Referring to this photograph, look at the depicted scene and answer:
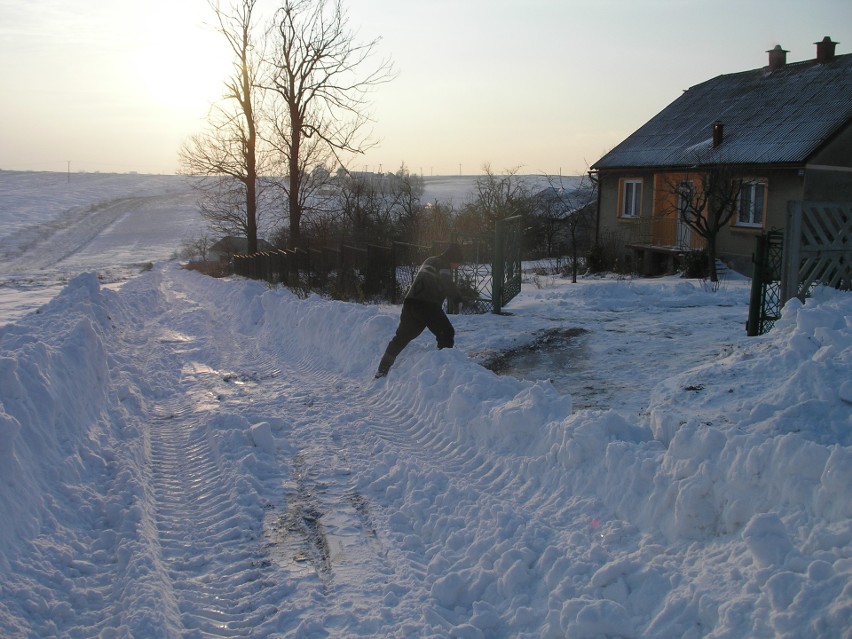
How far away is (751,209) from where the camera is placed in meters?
23.4

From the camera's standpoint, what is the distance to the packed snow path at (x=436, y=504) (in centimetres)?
378

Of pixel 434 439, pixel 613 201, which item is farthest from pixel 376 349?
pixel 613 201

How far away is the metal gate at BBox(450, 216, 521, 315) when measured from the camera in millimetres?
14352

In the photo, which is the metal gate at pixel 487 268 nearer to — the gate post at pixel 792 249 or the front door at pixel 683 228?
the gate post at pixel 792 249

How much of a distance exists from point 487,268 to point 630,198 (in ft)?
50.6

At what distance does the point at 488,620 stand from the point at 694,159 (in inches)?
894

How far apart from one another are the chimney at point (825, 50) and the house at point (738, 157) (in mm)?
30

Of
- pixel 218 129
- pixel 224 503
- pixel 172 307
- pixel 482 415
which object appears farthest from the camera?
pixel 218 129

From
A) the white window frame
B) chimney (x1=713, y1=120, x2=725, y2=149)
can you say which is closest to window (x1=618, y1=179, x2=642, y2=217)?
chimney (x1=713, y1=120, x2=725, y2=149)

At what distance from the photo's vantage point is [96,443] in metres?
7.01

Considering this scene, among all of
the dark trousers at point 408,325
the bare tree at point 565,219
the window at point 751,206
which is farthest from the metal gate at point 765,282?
the bare tree at point 565,219

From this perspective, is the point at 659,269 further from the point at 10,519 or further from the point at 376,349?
the point at 10,519

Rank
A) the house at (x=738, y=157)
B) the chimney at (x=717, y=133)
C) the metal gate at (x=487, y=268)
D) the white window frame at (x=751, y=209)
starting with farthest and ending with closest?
the chimney at (x=717, y=133), the white window frame at (x=751, y=209), the house at (x=738, y=157), the metal gate at (x=487, y=268)

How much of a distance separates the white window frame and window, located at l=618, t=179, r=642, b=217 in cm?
463
